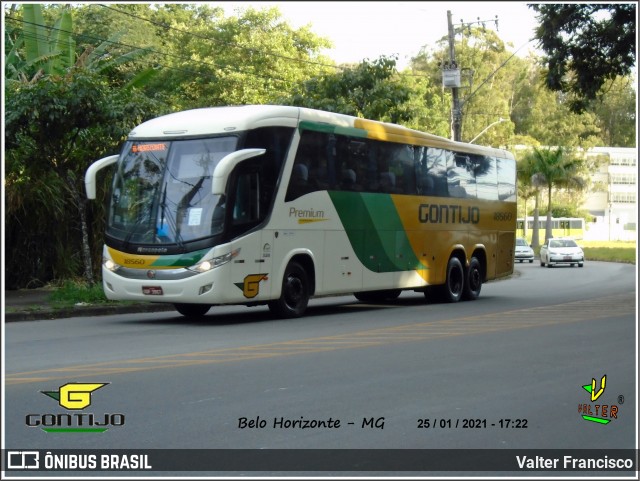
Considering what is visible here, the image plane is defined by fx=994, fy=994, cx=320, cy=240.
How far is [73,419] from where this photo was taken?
795cm

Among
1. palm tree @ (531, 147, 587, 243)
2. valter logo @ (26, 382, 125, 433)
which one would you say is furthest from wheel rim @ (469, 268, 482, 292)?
palm tree @ (531, 147, 587, 243)

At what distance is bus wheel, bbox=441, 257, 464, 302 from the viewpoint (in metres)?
23.2

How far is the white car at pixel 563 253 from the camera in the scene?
49.0 m

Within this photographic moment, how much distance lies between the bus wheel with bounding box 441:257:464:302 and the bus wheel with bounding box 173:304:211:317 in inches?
266

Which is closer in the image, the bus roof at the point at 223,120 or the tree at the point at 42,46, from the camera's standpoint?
the bus roof at the point at 223,120

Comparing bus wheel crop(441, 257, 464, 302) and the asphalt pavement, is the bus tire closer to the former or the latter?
bus wheel crop(441, 257, 464, 302)

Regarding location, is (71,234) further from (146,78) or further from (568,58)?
(568,58)

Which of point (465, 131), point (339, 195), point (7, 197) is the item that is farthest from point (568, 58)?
point (465, 131)

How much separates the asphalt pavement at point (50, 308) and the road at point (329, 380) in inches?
23.2

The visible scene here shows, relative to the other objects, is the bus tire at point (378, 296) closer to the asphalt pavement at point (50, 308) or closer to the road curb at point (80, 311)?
the asphalt pavement at point (50, 308)

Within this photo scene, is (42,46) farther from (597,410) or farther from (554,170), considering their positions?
(554,170)

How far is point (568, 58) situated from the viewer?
23594mm

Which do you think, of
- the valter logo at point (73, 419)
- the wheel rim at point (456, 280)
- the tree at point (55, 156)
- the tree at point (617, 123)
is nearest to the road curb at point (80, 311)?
the tree at point (55, 156)

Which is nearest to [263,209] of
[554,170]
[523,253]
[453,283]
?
[453,283]
